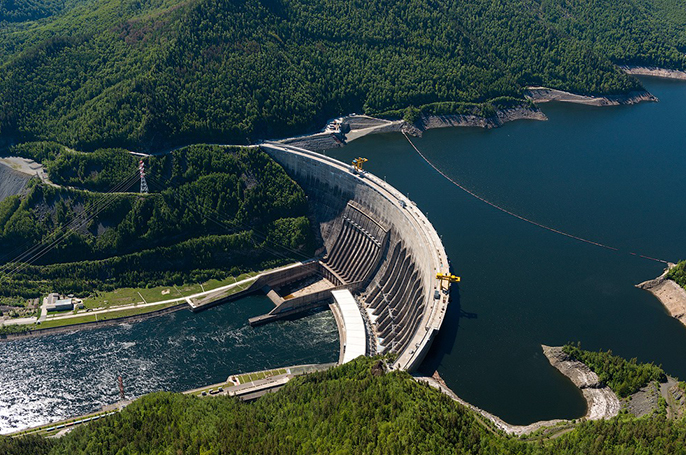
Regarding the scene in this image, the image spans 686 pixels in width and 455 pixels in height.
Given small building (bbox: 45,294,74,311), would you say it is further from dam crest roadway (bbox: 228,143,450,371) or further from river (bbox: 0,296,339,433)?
dam crest roadway (bbox: 228,143,450,371)

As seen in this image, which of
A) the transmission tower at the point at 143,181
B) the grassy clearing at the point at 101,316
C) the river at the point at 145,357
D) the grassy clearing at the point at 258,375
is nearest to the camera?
the river at the point at 145,357

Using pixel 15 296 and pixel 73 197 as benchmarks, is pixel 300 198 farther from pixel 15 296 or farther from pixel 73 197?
pixel 15 296

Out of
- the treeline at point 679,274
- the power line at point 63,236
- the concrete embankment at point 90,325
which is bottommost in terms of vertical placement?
the concrete embankment at point 90,325

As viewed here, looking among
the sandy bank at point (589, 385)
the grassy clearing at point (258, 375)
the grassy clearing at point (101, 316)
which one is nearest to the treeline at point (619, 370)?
the sandy bank at point (589, 385)

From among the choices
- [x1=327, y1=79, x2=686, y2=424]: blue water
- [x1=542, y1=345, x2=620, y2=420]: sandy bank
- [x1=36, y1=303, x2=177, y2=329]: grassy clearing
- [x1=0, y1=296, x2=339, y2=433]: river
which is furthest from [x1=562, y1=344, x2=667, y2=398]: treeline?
[x1=36, y1=303, x2=177, y2=329]: grassy clearing

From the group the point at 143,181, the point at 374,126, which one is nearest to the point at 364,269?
the point at 143,181

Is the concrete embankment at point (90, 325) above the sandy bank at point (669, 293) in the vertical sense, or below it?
below

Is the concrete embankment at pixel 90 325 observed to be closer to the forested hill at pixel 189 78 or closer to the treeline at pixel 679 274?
the forested hill at pixel 189 78

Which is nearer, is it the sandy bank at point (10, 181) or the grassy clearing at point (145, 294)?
the grassy clearing at point (145, 294)

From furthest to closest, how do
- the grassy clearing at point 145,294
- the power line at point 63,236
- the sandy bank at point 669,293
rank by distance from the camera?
the power line at point 63,236, the grassy clearing at point 145,294, the sandy bank at point 669,293

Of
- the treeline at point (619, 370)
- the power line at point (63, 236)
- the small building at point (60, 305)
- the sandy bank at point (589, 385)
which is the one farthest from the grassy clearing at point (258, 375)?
the power line at point (63, 236)
